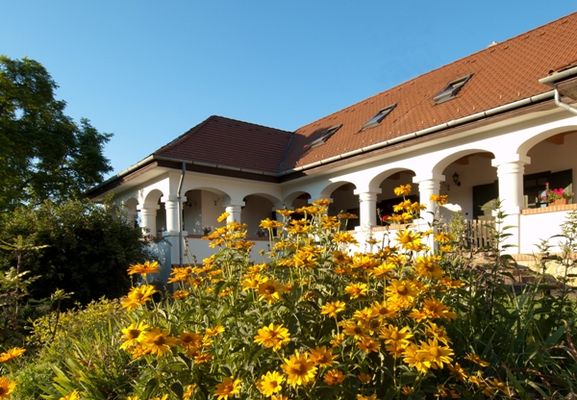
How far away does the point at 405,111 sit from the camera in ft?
37.3

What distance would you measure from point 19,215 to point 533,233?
983cm

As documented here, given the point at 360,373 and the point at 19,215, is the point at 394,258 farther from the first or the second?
the point at 19,215

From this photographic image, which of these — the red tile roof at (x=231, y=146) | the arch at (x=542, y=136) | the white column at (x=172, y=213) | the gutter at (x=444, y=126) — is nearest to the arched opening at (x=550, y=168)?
the arch at (x=542, y=136)

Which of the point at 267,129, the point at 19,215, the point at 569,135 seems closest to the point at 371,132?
the point at 569,135

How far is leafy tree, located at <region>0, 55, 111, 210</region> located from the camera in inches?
661

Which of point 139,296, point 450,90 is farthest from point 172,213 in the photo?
point 139,296

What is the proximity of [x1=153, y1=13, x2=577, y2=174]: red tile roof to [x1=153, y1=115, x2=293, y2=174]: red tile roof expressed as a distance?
3 cm

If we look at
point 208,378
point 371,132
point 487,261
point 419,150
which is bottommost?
point 208,378

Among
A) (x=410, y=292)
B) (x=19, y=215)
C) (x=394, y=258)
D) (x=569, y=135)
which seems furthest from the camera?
(x=569, y=135)

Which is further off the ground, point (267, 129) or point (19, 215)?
point (267, 129)

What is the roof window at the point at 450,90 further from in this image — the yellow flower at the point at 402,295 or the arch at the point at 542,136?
the yellow flower at the point at 402,295

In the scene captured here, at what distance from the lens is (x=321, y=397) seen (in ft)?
Answer: 4.90

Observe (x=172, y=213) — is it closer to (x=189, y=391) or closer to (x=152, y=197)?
(x=152, y=197)

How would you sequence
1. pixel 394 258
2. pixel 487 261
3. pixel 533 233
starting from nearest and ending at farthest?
pixel 394 258, pixel 487 261, pixel 533 233
